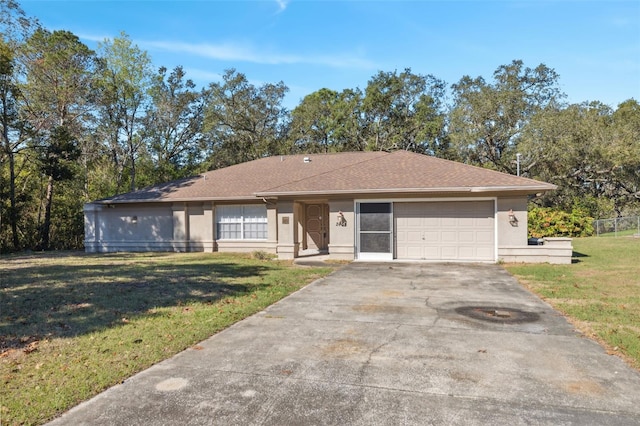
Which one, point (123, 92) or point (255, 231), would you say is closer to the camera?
point (255, 231)

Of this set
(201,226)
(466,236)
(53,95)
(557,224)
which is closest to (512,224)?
(466,236)

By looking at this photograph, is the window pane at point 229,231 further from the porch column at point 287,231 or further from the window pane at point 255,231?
the porch column at point 287,231

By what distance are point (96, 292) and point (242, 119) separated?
29872 millimetres

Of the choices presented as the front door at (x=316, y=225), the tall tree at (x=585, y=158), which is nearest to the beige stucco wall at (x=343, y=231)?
the front door at (x=316, y=225)

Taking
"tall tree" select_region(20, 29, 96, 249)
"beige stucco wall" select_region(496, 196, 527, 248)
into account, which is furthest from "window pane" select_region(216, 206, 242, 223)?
"tall tree" select_region(20, 29, 96, 249)

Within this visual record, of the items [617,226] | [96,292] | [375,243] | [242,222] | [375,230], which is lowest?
[96,292]

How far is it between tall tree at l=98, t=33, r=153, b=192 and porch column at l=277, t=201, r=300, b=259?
2179 centimetres

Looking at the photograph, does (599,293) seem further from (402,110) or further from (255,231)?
(402,110)

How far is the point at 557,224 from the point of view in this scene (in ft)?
81.5

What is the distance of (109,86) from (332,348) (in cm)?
3259

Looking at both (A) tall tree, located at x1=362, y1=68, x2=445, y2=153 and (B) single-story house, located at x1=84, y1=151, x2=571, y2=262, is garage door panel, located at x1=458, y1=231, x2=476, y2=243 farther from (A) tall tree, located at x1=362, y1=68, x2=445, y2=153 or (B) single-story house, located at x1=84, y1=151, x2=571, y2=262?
(A) tall tree, located at x1=362, y1=68, x2=445, y2=153

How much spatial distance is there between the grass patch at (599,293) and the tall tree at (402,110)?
20.7 meters

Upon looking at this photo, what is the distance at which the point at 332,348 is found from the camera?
206 inches

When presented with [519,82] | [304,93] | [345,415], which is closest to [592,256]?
[345,415]
